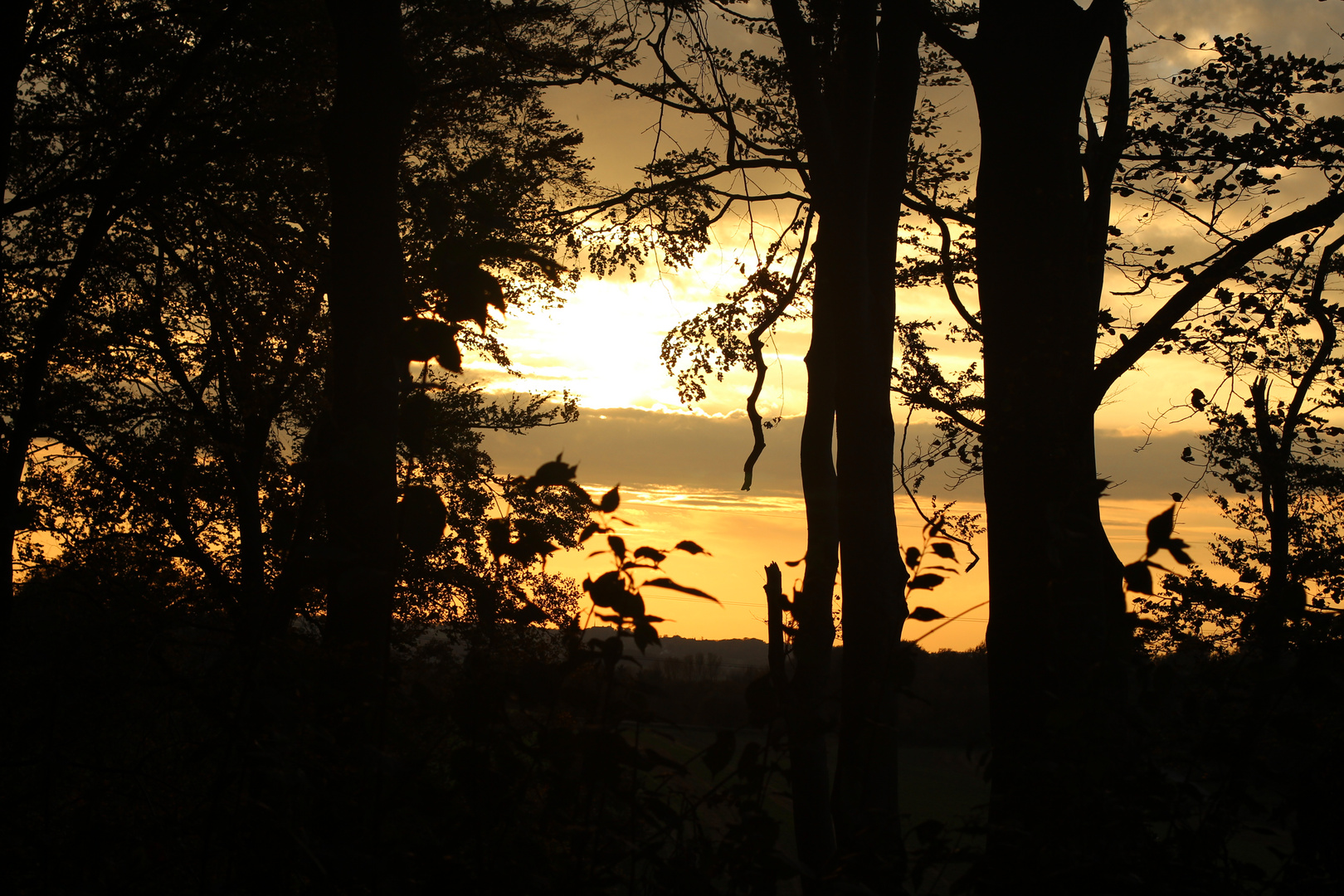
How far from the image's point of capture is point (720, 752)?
2086mm

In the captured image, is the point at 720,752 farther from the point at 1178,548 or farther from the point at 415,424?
the point at 1178,548

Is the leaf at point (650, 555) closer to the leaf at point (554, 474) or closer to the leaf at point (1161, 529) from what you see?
the leaf at point (554, 474)

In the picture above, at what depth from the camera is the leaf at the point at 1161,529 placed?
86.0 inches

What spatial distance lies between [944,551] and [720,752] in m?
0.84

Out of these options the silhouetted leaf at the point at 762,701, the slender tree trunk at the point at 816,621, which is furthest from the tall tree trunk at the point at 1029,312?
the silhouetted leaf at the point at 762,701

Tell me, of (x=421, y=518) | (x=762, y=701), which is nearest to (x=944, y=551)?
(x=762, y=701)

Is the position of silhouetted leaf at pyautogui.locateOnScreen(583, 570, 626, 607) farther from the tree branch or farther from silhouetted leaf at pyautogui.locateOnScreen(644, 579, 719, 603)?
the tree branch

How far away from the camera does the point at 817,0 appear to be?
11109 millimetres

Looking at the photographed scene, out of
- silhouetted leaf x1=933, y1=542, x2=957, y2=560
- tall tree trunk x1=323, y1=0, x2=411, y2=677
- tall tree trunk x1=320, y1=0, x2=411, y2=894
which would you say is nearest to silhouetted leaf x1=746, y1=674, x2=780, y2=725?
silhouetted leaf x1=933, y1=542, x2=957, y2=560

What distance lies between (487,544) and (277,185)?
10.7 meters

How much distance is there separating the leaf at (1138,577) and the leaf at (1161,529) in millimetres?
54

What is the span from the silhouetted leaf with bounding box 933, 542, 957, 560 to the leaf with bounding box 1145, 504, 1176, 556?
48 centimetres

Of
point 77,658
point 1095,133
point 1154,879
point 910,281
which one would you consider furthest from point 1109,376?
point 910,281

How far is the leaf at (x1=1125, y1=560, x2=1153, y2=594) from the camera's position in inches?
85.7
